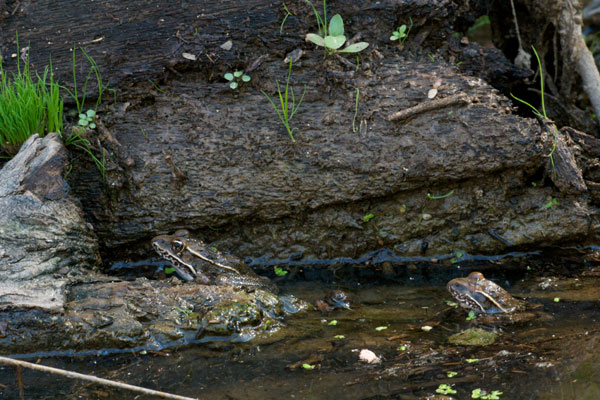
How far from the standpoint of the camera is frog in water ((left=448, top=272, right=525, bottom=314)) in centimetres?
448

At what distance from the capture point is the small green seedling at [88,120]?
16.8ft

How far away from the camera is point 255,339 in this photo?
420 centimetres

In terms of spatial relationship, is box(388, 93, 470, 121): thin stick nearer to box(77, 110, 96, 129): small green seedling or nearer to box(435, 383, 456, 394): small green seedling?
box(435, 383, 456, 394): small green seedling

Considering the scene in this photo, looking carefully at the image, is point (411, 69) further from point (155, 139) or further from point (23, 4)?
→ point (23, 4)

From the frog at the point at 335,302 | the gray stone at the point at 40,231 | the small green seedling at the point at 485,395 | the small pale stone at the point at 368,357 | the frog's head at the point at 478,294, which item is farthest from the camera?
the frog at the point at 335,302

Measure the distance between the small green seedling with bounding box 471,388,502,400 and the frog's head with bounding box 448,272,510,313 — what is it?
1185mm

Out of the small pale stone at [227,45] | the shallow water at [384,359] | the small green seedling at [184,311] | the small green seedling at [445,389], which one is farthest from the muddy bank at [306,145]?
the small green seedling at [445,389]

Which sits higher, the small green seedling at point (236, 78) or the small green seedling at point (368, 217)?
the small green seedling at point (236, 78)

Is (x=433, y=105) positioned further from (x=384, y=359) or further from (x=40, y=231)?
(x=40, y=231)

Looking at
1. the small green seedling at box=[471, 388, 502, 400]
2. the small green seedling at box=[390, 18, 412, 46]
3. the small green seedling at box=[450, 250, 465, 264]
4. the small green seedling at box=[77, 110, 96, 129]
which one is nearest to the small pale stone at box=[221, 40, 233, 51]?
the small green seedling at box=[77, 110, 96, 129]

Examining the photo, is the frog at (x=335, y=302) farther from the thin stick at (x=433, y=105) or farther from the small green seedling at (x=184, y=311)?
the thin stick at (x=433, y=105)

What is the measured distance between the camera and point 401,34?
17.5ft

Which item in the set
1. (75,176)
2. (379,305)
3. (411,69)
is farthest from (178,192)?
(411,69)

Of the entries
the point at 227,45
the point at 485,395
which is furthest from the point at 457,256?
the point at 227,45
